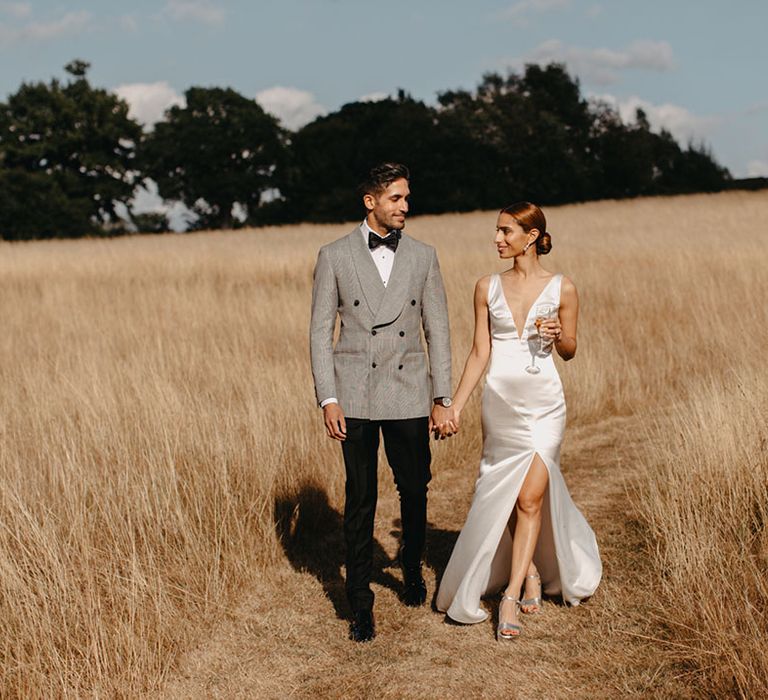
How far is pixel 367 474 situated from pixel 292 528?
1604 millimetres

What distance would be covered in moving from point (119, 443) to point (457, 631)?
2905 mm

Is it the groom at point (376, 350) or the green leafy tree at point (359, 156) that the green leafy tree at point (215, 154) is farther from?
the groom at point (376, 350)

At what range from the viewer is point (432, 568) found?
5.30 m

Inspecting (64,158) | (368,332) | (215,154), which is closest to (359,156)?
(215,154)

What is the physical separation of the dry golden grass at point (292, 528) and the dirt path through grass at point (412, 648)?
1cm

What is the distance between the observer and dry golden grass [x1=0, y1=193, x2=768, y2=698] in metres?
3.82

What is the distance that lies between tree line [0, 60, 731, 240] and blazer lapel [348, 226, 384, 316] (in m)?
44.3

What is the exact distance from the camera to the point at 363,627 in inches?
168

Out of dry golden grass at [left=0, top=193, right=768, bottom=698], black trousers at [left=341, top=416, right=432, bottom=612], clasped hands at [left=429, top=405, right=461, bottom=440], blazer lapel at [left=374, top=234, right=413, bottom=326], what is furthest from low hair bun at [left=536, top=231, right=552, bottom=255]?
dry golden grass at [left=0, top=193, right=768, bottom=698]

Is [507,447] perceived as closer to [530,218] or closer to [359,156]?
[530,218]

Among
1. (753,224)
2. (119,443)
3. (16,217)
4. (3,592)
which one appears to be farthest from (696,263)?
(16,217)

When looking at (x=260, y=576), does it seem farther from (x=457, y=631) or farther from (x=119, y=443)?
(x=119, y=443)

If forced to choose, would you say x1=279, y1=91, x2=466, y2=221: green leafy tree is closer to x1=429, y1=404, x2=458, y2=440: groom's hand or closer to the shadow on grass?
the shadow on grass

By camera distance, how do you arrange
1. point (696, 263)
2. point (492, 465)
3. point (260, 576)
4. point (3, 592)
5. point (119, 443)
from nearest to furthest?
1. point (3, 592)
2. point (492, 465)
3. point (260, 576)
4. point (119, 443)
5. point (696, 263)
